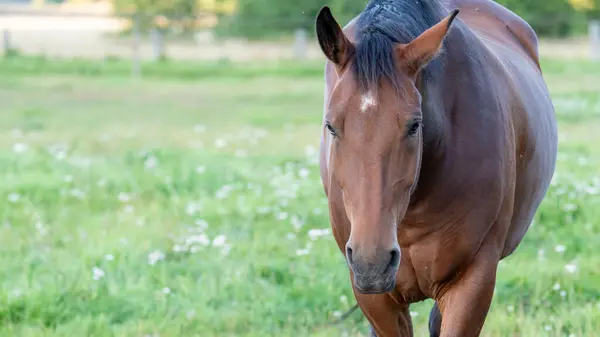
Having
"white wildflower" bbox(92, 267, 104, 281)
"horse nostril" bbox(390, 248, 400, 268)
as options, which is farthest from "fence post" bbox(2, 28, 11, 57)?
"horse nostril" bbox(390, 248, 400, 268)

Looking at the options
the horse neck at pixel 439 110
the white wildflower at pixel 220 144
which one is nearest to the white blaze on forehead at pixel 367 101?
the horse neck at pixel 439 110

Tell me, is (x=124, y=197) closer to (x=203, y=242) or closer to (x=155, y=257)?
(x=203, y=242)

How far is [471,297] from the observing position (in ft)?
11.3

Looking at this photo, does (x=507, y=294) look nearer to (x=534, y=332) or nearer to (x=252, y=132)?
(x=534, y=332)

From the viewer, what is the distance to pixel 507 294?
5.37 m

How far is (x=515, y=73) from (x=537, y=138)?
1.30 ft

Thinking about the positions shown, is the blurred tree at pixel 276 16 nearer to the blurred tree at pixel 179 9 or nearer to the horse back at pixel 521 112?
the blurred tree at pixel 179 9

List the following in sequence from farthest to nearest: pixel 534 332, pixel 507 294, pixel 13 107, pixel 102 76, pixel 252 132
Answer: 1. pixel 102 76
2. pixel 13 107
3. pixel 252 132
4. pixel 507 294
5. pixel 534 332

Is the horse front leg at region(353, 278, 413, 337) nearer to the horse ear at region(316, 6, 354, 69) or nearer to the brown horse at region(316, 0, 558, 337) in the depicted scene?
the brown horse at region(316, 0, 558, 337)

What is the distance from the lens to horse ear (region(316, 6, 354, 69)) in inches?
114

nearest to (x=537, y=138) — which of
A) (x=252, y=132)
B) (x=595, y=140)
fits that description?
(x=595, y=140)

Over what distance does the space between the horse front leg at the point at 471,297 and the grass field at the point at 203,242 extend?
131cm

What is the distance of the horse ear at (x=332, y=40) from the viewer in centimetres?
291

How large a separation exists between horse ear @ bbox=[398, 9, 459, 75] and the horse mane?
5 centimetres
